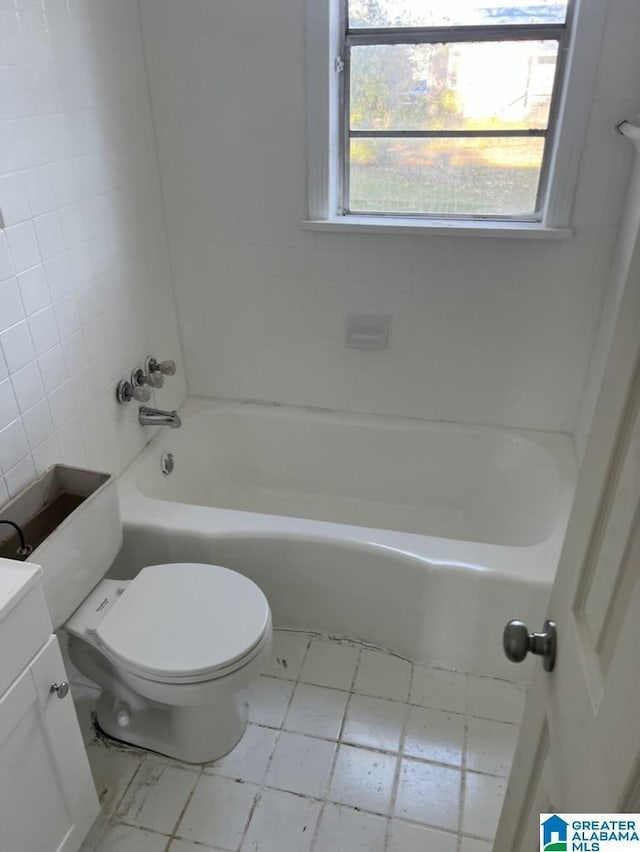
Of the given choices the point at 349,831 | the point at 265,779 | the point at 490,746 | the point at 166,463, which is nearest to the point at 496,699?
the point at 490,746

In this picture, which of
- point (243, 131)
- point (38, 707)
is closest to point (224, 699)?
point (38, 707)

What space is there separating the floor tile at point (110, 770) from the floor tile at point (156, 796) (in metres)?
0.02

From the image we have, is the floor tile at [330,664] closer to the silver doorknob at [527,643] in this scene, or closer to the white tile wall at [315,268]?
the white tile wall at [315,268]

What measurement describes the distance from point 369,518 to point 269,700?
86 centimetres

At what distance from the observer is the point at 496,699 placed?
186 centimetres

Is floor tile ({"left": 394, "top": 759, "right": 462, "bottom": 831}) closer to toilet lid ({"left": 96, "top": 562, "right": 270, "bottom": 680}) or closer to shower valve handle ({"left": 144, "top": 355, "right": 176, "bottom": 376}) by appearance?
toilet lid ({"left": 96, "top": 562, "right": 270, "bottom": 680})

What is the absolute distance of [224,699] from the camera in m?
1.63

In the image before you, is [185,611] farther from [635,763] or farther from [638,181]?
[638,181]

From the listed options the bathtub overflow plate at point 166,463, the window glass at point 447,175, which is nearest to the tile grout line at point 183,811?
the bathtub overflow plate at point 166,463

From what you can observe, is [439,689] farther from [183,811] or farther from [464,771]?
[183,811]

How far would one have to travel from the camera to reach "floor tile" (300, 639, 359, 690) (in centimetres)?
193

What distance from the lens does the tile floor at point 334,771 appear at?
154 centimetres

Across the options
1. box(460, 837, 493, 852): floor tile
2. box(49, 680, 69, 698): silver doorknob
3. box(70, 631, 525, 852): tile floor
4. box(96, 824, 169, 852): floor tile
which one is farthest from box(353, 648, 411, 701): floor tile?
box(49, 680, 69, 698): silver doorknob

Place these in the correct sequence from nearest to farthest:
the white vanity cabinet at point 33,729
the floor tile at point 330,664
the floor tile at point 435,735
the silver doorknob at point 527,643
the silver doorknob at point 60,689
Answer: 1. the silver doorknob at point 527,643
2. the white vanity cabinet at point 33,729
3. the silver doorknob at point 60,689
4. the floor tile at point 435,735
5. the floor tile at point 330,664
